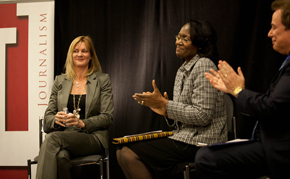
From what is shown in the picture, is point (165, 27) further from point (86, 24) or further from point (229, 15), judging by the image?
point (86, 24)

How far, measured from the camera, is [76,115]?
278 cm

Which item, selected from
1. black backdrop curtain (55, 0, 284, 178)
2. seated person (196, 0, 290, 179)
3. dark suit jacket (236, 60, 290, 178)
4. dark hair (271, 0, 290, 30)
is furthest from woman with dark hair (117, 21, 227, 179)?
black backdrop curtain (55, 0, 284, 178)

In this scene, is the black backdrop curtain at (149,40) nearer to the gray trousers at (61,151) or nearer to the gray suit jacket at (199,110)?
the gray trousers at (61,151)

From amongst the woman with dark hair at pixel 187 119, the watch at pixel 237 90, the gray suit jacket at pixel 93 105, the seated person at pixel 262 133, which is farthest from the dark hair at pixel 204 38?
the gray suit jacket at pixel 93 105

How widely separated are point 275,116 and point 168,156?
92 centimetres

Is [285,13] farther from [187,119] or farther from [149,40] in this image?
[149,40]

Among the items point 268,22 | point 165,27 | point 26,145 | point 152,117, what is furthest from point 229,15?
point 26,145

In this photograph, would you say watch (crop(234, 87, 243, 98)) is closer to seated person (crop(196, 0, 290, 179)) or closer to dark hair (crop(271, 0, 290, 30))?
seated person (crop(196, 0, 290, 179))

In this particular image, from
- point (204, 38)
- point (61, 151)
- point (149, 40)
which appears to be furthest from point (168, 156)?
point (149, 40)

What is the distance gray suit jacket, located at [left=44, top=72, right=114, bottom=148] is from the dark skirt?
63 cm

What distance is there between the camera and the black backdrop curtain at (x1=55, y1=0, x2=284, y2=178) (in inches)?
127

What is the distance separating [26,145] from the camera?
353 cm

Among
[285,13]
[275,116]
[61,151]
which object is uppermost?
[285,13]

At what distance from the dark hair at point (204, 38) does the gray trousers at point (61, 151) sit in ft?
4.23
